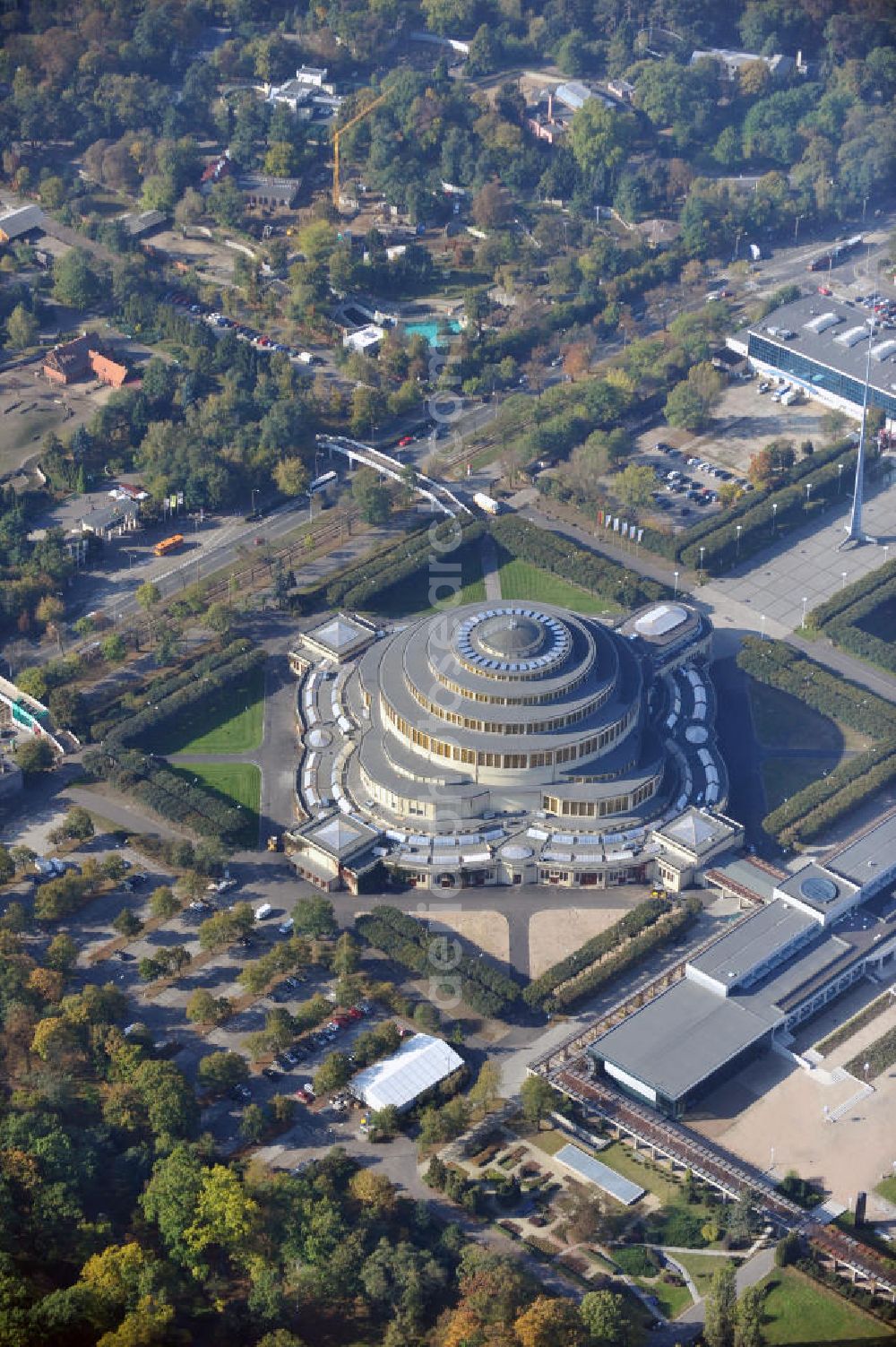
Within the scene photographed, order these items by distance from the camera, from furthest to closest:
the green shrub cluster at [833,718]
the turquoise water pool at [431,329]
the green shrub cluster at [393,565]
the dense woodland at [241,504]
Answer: the turquoise water pool at [431,329]
the green shrub cluster at [393,565]
the green shrub cluster at [833,718]
the dense woodland at [241,504]

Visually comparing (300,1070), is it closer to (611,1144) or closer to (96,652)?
(611,1144)

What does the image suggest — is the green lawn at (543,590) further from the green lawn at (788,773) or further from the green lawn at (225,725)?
the green lawn at (225,725)

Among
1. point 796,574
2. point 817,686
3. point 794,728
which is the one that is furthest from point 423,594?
point 817,686

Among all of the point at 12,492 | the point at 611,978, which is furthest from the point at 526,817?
the point at 12,492

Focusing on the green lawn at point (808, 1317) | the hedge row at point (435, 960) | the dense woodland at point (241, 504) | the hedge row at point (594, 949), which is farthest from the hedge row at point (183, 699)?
the green lawn at point (808, 1317)

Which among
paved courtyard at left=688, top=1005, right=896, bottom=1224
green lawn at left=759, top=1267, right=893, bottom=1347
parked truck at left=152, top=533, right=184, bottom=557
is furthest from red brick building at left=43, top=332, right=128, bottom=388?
green lawn at left=759, top=1267, right=893, bottom=1347
